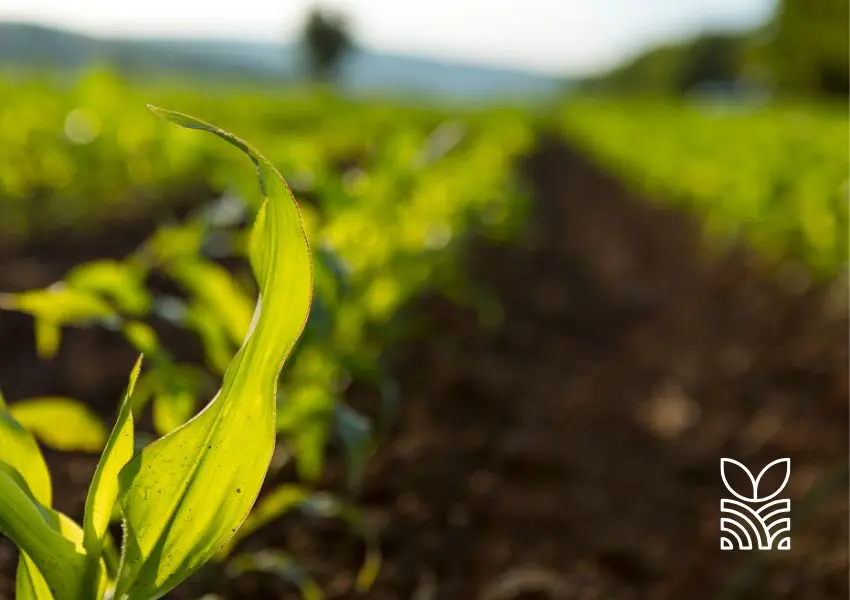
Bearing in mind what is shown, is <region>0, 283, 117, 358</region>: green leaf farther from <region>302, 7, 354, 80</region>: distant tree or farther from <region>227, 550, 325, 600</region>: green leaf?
<region>302, 7, 354, 80</region>: distant tree

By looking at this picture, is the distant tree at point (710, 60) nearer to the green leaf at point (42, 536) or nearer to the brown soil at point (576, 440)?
the brown soil at point (576, 440)

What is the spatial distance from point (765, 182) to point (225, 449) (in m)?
4.49

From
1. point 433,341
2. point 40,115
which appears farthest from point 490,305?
point 40,115

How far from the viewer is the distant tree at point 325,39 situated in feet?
132

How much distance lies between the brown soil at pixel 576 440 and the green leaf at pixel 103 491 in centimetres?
49

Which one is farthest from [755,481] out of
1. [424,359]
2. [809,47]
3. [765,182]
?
[809,47]

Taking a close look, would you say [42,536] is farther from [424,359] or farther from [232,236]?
[424,359]

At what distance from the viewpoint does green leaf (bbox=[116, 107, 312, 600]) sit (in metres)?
0.65

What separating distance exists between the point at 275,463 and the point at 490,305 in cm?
143

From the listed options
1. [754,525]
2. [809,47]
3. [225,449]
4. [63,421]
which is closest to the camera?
[225,449]

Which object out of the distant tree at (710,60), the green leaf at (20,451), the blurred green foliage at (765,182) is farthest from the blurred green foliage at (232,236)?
the distant tree at (710,60)

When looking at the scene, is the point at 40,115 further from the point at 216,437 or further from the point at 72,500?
the point at 216,437

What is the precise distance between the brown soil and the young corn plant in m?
0.50

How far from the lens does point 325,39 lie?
40.6 metres
